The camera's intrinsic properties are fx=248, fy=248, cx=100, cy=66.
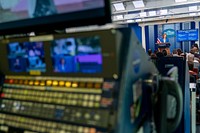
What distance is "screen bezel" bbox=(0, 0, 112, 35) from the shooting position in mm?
824

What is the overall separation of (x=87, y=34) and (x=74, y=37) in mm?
48

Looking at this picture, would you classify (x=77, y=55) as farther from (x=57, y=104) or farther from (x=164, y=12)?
(x=164, y=12)

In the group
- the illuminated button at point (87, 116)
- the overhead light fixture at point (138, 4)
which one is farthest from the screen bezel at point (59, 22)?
the overhead light fixture at point (138, 4)

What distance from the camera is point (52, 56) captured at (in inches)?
34.4

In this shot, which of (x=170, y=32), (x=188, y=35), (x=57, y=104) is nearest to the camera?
(x=57, y=104)

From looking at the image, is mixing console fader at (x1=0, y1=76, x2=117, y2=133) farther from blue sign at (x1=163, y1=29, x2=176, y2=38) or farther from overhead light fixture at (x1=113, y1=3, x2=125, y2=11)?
blue sign at (x1=163, y1=29, x2=176, y2=38)

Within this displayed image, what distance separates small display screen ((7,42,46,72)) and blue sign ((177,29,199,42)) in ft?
41.3

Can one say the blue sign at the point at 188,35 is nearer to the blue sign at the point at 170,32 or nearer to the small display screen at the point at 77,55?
the blue sign at the point at 170,32

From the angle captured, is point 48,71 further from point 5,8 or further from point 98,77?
point 5,8

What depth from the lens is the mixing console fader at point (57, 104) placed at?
77 cm

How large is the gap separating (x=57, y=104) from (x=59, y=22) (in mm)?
297

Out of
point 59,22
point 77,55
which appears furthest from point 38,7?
point 77,55

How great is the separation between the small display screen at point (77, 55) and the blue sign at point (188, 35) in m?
Result: 12.6

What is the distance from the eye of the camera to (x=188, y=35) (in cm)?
1256
